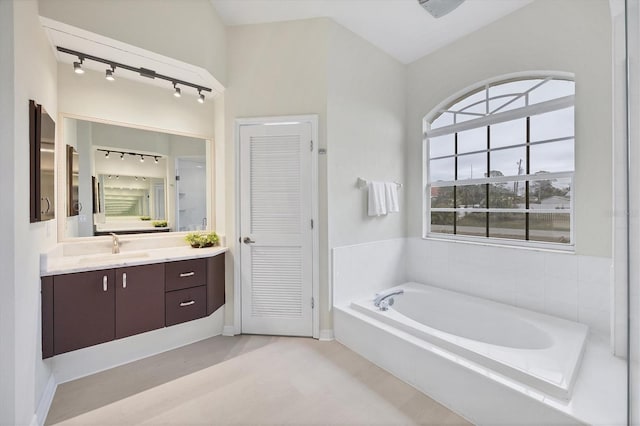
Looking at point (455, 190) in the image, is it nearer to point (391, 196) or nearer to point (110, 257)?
point (391, 196)

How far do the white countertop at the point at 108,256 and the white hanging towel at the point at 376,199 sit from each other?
153cm

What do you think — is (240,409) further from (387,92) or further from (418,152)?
(387,92)

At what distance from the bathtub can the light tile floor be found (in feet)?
1.31

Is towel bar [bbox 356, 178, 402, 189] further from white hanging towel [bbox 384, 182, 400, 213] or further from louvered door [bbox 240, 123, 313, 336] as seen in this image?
louvered door [bbox 240, 123, 313, 336]

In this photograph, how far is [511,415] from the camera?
4.53ft

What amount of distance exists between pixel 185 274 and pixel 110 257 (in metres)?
0.59

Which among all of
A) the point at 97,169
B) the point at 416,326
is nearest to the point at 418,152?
the point at 416,326

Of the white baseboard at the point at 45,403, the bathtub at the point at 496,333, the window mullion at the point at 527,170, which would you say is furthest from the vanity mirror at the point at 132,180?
the window mullion at the point at 527,170

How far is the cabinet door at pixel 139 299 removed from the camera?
1994 millimetres

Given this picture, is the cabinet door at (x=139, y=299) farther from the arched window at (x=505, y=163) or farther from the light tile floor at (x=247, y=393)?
the arched window at (x=505, y=163)

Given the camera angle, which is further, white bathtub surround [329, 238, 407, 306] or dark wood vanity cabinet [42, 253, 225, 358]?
white bathtub surround [329, 238, 407, 306]

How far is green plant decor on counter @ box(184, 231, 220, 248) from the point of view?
8.52 feet

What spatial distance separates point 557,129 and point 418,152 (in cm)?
125

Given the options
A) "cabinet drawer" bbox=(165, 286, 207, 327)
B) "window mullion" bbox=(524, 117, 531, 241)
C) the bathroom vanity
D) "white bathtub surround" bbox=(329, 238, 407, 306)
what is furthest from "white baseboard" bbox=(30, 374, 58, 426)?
"window mullion" bbox=(524, 117, 531, 241)
